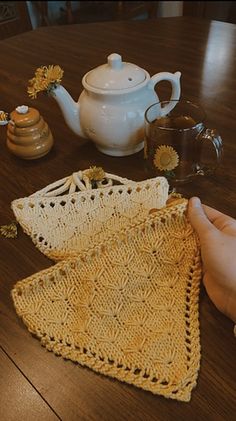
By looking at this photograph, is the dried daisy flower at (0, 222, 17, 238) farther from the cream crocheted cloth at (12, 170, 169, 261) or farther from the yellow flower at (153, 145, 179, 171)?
the yellow flower at (153, 145, 179, 171)

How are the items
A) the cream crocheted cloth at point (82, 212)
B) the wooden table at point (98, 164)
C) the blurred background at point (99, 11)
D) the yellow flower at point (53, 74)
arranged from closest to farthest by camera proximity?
1. the wooden table at point (98, 164)
2. the cream crocheted cloth at point (82, 212)
3. the yellow flower at point (53, 74)
4. the blurred background at point (99, 11)

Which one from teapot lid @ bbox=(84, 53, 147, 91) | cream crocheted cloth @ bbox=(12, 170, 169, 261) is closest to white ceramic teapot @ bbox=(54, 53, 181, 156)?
teapot lid @ bbox=(84, 53, 147, 91)

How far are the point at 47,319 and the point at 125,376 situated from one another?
0.12 meters

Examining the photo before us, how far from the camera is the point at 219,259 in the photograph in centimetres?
46

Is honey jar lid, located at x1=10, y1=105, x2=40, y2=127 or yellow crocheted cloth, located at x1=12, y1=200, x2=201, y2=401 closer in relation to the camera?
yellow crocheted cloth, located at x1=12, y1=200, x2=201, y2=401

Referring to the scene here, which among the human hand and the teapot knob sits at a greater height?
the teapot knob

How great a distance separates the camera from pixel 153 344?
435mm

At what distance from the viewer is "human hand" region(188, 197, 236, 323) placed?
452mm

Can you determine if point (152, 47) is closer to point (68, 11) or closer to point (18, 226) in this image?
point (18, 226)

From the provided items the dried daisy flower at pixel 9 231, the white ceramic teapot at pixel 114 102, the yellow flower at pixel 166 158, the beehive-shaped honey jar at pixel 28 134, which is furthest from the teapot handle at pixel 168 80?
the dried daisy flower at pixel 9 231

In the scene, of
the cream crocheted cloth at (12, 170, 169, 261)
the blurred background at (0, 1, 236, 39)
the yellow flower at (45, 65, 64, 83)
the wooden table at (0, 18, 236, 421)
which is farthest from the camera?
the blurred background at (0, 1, 236, 39)

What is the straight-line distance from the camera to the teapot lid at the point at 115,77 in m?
0.66

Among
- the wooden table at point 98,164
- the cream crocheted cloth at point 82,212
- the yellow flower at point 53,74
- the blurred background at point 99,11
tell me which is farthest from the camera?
the blurred background at point 99,11

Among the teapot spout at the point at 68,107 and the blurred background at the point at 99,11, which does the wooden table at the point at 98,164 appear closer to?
the teapot spout at the point at 68,107
